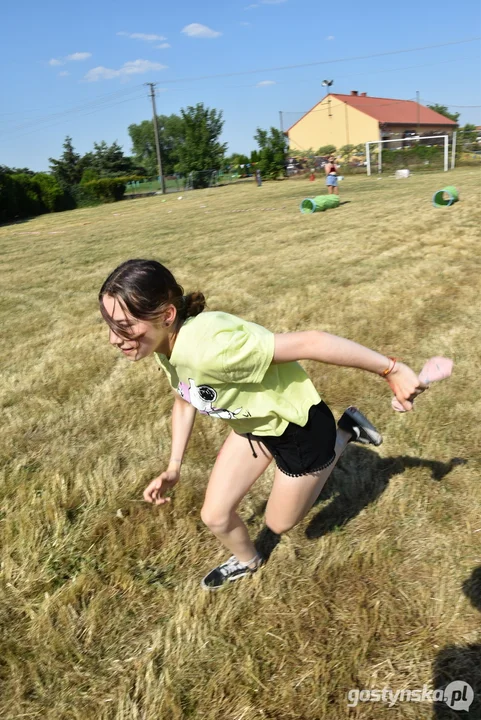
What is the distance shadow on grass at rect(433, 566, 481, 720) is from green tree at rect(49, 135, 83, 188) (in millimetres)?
63366

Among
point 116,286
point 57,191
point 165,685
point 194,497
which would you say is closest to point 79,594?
point 165,685

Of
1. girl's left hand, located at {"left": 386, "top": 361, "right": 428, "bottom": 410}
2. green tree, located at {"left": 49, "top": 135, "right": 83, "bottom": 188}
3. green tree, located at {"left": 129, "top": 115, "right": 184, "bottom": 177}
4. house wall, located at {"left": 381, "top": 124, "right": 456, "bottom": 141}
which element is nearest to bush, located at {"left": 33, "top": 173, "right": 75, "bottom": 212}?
green tree, located at {"left": 49, "top": 135, "right": 83, "bottom": 188}

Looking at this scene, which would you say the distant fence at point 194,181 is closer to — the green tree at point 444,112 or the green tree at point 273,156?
the green tree at point 273,156

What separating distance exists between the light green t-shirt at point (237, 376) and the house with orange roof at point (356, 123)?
58.7m

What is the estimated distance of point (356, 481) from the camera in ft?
11.1

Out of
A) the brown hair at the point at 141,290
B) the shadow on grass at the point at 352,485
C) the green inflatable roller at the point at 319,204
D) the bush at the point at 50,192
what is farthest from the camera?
the bush at the point at 50,192

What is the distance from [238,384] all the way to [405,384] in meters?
0.67

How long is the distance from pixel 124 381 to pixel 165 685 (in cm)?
310

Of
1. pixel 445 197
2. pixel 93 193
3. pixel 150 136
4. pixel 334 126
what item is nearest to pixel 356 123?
pixel 334 126

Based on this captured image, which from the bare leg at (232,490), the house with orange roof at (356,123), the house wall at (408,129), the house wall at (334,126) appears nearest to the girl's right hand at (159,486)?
the bare leg at (232,490)

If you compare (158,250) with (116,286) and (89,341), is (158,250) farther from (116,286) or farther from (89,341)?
(116,286)

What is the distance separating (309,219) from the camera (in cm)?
1354

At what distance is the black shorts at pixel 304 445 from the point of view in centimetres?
246

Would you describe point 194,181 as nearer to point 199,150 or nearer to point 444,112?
point 199,150
